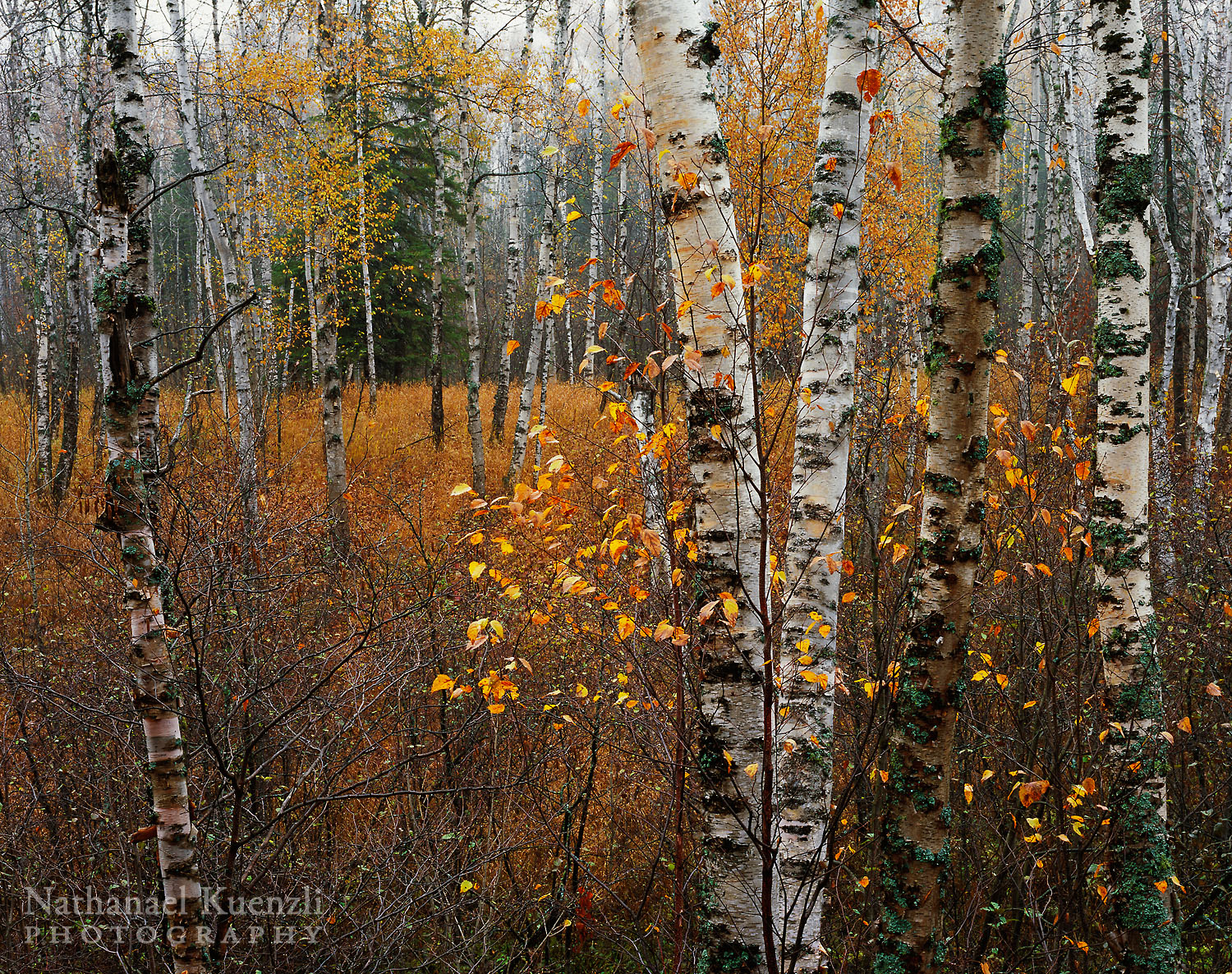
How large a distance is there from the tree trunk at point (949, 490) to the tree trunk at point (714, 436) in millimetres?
501

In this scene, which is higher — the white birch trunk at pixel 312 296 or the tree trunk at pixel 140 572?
the white birch trunk at pixel 312 296

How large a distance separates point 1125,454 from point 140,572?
12.9 ft

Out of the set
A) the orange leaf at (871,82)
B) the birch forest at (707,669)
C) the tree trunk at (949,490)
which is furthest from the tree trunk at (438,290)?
the tree trunk at (949,490)

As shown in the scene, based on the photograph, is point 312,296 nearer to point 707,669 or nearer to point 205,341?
point 205,341

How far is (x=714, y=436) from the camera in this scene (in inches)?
92.4

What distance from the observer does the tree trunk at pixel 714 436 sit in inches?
91.3

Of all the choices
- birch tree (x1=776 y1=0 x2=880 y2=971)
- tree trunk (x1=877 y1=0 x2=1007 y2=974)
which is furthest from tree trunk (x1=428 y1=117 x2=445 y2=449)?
tree trunk (x1=877 y1=0 x2=1007 y2=974)

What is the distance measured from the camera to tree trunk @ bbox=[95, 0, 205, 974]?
2402 millimetres

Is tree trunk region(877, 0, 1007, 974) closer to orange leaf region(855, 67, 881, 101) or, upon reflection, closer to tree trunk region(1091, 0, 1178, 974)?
orange leaf region(855, 67, 881, 101)

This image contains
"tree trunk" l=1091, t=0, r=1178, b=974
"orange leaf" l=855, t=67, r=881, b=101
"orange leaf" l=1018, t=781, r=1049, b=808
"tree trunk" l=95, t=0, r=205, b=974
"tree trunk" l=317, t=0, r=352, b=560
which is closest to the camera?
"orange leaf" l=855, t=67, r=881, b=101

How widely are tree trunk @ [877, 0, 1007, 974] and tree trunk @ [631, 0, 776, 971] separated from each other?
1.64 feet

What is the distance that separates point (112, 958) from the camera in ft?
10.8

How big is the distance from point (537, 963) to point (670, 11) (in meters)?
4.46

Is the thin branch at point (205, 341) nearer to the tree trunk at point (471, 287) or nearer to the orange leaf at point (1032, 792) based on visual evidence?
the orange leaf at point (1032, 792)
